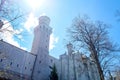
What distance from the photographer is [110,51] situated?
38.8 ft

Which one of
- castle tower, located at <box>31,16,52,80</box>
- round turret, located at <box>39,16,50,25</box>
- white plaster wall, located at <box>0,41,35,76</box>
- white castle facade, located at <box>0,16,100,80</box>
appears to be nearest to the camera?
white plaster wall, located at <box>0,41,35,76</box>

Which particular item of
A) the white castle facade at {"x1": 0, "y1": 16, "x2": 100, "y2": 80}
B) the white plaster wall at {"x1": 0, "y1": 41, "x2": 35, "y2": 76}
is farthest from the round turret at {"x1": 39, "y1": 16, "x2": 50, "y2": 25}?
the white plaster wall at {"x1": 0, "y1": 41, "x2": 35, "y2": 76}

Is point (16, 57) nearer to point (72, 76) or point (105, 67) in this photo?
point (72, 76)

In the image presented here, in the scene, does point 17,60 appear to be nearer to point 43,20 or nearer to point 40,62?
point 40,62

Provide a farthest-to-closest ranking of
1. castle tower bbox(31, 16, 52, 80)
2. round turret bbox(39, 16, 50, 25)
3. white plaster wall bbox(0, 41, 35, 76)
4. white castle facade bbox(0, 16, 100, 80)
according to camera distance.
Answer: round turret bbox(39, 16, 50, 25)
castle tower bbox(31, 16, 52, 80)
white castle facade bbox(0, 16, 100, 80)
white plaster wall bbox(0, 41, 35, 76)

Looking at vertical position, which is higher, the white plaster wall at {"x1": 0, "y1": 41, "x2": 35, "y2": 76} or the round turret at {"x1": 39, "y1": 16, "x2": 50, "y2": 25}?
the round turret at {"x1": 39, "y1": 16, "x2": 50, "y2": 25}

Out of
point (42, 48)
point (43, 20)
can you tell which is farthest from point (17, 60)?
point (43, 20)

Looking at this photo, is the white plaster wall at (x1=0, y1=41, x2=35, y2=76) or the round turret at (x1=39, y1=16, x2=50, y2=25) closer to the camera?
the white plaster wall at (x1=0, y1=41, x2=35, y2=76)

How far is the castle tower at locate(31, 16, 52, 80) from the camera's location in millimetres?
39253

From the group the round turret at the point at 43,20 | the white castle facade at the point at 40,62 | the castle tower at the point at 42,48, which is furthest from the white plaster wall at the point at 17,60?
the round turret at the point at 43,20

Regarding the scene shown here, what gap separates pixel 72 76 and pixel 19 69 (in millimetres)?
15673

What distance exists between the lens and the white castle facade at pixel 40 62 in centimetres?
3395

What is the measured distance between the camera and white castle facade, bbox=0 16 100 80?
33.9 meters

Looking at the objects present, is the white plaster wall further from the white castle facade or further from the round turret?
the round turret
